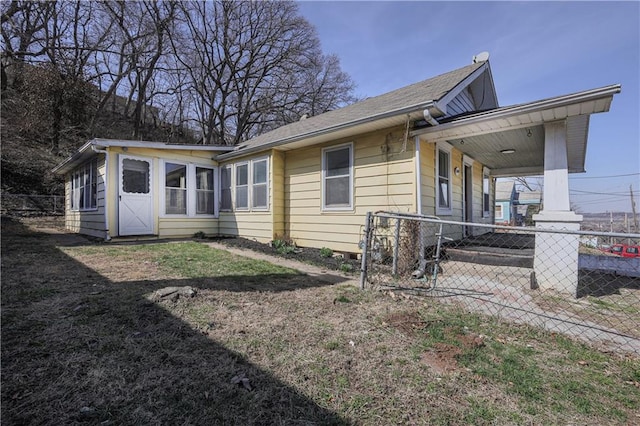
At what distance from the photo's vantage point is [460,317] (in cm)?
330

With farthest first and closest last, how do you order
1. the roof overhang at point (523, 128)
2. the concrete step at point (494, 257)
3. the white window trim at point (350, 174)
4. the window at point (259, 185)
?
the window at point (259, 185), the white window trim at point (350, 174), the concrete step at point (494, 257), the roof overhang at point (523, 128)

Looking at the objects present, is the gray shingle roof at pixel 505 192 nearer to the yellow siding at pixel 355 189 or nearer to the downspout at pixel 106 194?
the yellow siding at pixel 355 189

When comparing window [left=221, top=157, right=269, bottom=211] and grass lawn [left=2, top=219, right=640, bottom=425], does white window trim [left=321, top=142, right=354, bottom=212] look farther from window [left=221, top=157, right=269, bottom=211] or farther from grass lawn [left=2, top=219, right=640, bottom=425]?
grass lawn [left=2, top=219, right=640, bottom=425]

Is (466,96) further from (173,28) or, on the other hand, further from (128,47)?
(128,47)

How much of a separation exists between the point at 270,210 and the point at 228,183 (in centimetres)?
246

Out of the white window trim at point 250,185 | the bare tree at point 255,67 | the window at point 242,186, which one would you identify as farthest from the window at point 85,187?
the bare tree at point 255,67

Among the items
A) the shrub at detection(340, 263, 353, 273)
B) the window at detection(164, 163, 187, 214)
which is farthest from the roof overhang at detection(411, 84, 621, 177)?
the window at detection(164, 163, 187, 214)

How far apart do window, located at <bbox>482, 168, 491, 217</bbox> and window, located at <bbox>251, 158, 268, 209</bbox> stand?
6842 millimetres

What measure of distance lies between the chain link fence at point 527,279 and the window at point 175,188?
6.40 m

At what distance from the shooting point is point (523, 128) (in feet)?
16.8

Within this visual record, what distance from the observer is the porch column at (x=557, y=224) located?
13.8 ft

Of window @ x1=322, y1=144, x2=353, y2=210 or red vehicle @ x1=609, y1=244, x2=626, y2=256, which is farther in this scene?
red vehicle @ x1=609, y1=244, x2=626, y2=256

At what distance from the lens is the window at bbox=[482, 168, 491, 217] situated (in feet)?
31.9

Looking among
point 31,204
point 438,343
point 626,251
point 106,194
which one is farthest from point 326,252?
point 31,204
